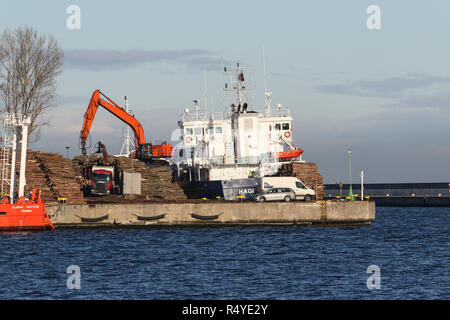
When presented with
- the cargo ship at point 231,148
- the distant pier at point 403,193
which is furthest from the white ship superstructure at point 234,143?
the distant pier at point 403,193

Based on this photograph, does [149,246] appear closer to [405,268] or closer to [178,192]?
[405,268]

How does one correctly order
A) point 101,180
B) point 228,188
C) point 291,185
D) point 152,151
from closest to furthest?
1. point 291,185
2. point 228,188
3. point 101,180
4. point 152,151

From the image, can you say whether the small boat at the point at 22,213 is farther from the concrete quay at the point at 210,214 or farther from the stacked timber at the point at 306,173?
the stacked timber at the point at 306,173

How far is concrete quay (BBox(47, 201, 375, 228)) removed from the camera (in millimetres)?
45844

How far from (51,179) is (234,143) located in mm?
17631

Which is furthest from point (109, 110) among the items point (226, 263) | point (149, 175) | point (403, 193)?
point (403, 193)

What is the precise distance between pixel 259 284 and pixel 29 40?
4263 centimetres

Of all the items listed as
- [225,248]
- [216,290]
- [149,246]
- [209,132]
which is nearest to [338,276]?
[216,290]

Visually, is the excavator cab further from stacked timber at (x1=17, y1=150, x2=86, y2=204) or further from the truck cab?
stacked timber at (x1=17, y1=150, x2=86, y2=204)

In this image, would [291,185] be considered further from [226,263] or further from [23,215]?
[226,263]

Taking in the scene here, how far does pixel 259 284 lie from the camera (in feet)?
86.4

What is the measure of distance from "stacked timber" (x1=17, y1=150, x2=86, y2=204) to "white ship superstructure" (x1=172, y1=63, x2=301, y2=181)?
1255cm

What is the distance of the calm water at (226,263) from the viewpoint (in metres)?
24.8

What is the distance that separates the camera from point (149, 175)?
59281mm
